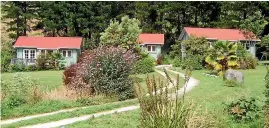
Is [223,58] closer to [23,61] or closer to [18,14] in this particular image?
[23,61]

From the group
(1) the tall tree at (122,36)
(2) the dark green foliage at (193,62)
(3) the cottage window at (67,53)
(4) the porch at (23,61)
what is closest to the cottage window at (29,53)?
(4) the porch at (23,61)

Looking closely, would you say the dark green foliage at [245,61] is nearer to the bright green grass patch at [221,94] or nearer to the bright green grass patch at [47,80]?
the bright green grass patch at [221,94]

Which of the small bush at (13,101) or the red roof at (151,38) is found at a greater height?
the red roof at (151,38)

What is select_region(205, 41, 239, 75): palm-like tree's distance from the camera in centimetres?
2577

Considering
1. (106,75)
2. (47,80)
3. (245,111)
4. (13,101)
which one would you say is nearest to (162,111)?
(245,111)

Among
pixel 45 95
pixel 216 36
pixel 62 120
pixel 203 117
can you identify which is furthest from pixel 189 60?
pixel 203 117

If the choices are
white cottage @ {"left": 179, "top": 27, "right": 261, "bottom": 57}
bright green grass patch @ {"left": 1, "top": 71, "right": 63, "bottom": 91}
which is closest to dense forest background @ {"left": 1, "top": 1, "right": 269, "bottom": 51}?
white cottage @ {"left": 179, "top": 27, "right": 261, "bottom": 57}

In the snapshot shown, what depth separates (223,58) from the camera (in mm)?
25859

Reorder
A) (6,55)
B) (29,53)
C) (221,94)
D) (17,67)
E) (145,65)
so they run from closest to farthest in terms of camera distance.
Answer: (221,94) → (145,65) → (17,67) → (6,55) → (29,53)

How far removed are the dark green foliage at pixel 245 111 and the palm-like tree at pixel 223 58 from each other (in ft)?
47.4

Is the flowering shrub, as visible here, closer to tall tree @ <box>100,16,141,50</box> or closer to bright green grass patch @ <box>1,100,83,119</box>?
bright green grass patch @ <box>1,100,83,119</box>

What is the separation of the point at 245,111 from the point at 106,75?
7.83 meters

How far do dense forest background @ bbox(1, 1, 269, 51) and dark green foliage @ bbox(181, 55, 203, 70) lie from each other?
13338mm

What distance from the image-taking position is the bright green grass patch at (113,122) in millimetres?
10668
